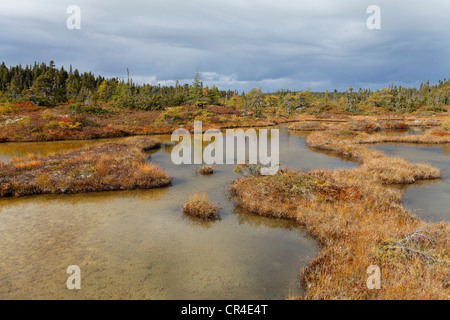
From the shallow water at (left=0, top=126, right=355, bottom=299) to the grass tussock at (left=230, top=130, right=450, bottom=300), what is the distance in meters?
0.87

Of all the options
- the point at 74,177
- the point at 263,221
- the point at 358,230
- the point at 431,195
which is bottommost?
the point at 263,221

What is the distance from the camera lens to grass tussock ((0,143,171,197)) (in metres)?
15.4

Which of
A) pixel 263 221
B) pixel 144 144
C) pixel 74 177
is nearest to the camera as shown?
pixel 263 221

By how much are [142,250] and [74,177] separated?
33.6 feet

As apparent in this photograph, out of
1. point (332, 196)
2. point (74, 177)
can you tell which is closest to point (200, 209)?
point (332, 196)

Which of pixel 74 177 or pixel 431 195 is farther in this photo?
pixel 74 177

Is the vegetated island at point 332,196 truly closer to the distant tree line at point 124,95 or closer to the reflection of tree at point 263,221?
the reflection of tree at point 263,221

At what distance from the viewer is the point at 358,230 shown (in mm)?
9961

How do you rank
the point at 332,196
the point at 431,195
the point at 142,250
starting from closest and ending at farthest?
1. the point at 142,250
2. the point at 332,196
3. the point at 431,195

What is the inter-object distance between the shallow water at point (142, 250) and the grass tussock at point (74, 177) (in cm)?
105

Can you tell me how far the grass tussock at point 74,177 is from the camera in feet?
50.5

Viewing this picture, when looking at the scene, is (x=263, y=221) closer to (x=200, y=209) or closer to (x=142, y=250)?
(x=200, y=209)

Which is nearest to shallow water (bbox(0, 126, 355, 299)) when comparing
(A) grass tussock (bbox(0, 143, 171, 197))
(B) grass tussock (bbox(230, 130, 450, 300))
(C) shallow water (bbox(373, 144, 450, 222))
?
(B) grass tussock (bbox(230, 130, 450, 300))

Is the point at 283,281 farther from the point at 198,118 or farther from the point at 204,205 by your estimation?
the point at 198,118
